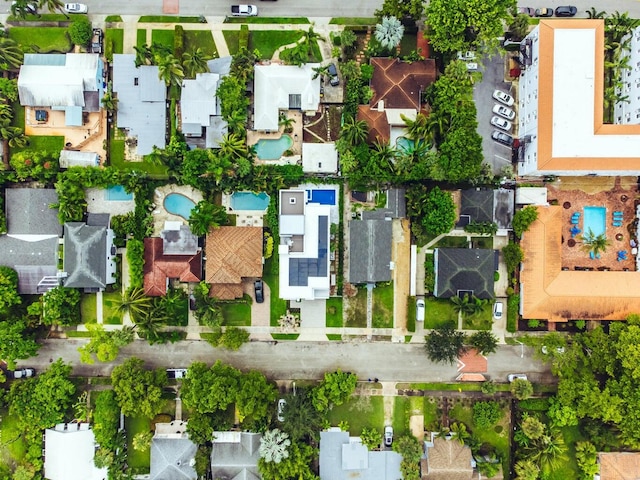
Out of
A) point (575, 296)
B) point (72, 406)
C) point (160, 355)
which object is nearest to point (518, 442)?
point (575, 296)

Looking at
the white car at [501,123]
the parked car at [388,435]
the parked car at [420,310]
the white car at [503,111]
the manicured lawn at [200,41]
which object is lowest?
the parked car at [388,435]

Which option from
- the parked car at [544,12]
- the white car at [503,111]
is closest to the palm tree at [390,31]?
the white car at [503,111]

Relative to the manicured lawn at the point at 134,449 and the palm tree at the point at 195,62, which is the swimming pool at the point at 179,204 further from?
the manicured lawn at the point at 134,449

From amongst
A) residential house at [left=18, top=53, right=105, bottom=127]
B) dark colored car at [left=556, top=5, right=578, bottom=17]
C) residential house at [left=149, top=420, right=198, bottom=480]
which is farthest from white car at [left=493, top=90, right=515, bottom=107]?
residential house at [left=149, top=420, right=198, bottom=480]

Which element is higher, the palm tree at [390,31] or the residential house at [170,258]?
the palm tree at [390,31]

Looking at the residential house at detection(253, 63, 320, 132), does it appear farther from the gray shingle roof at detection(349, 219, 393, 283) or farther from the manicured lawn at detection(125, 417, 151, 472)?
the manicured lawn at detection(125, 417, 151, 472)

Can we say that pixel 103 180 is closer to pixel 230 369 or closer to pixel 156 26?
pixel 156 26
